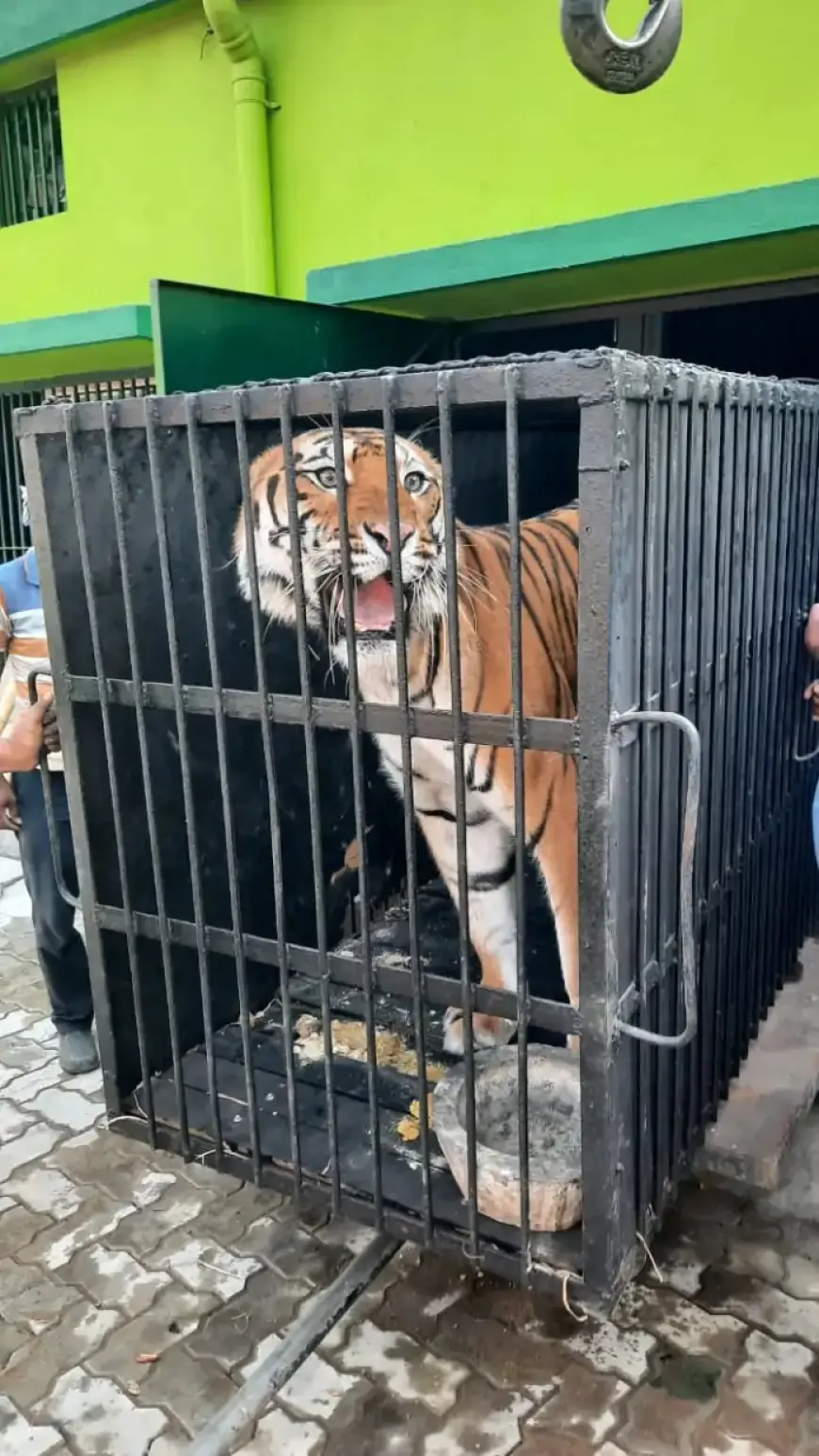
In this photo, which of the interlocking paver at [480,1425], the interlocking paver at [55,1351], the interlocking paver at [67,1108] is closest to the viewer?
the interlocking paver at [480,1425]

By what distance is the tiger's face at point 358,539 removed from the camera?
197 cm

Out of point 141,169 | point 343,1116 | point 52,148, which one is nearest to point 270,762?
point 343,1116

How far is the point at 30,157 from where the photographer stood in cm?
572

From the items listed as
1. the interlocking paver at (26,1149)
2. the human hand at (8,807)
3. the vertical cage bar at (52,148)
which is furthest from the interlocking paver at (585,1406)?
the vertical cage bar at (52,148)

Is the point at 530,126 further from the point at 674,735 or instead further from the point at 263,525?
the point at 674,735

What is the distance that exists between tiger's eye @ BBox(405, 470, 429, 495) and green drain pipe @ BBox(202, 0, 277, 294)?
2.54m

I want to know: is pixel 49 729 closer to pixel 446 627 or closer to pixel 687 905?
pixel 446 627

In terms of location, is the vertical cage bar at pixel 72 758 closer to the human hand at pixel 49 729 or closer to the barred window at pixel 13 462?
the human hand at pixel 49 729

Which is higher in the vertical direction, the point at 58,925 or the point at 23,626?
the point at 23,626

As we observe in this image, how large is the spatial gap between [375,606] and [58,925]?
2.01 metres

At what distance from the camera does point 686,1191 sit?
2.68 m

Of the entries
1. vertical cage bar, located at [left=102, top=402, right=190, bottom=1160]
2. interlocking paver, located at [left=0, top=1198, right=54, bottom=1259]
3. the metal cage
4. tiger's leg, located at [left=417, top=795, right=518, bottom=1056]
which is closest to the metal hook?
the metal cage

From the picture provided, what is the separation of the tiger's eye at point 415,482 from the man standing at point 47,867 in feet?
5.20

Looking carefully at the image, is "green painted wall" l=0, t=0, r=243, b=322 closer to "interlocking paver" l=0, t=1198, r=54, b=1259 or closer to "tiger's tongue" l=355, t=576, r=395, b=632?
"tiger's tongue" l=355, t=576, r=395, b=632
